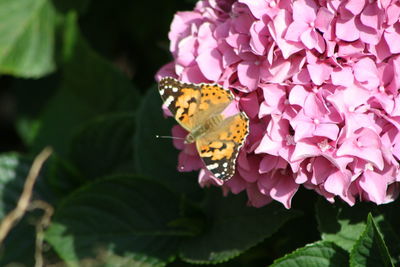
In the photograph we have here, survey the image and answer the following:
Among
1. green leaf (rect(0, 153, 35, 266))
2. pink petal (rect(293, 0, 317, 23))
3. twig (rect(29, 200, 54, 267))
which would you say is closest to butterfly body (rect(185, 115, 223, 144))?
pink petal (rect(293, 0, 317, 23))

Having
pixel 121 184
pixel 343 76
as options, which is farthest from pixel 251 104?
pixel 121 184

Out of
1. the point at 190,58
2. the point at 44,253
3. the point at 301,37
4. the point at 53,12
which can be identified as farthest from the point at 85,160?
the point at 301,37

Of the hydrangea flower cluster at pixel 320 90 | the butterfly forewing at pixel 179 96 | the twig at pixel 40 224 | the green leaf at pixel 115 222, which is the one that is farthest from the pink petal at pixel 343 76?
the twig at pixel 40 224

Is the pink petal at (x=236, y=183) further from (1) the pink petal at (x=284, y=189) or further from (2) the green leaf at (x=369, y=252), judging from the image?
(2) the green leaf at (x=369, y=252)

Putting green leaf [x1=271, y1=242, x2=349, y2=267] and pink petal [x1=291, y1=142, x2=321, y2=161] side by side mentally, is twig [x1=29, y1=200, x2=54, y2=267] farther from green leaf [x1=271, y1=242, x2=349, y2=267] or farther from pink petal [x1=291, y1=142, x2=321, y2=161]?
pink petal [x1=291, y1=142, x2=321, y2=161]

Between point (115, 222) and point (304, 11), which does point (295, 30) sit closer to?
point (304, 11)

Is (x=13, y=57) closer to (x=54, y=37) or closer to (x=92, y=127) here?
(x=54, y=37)
